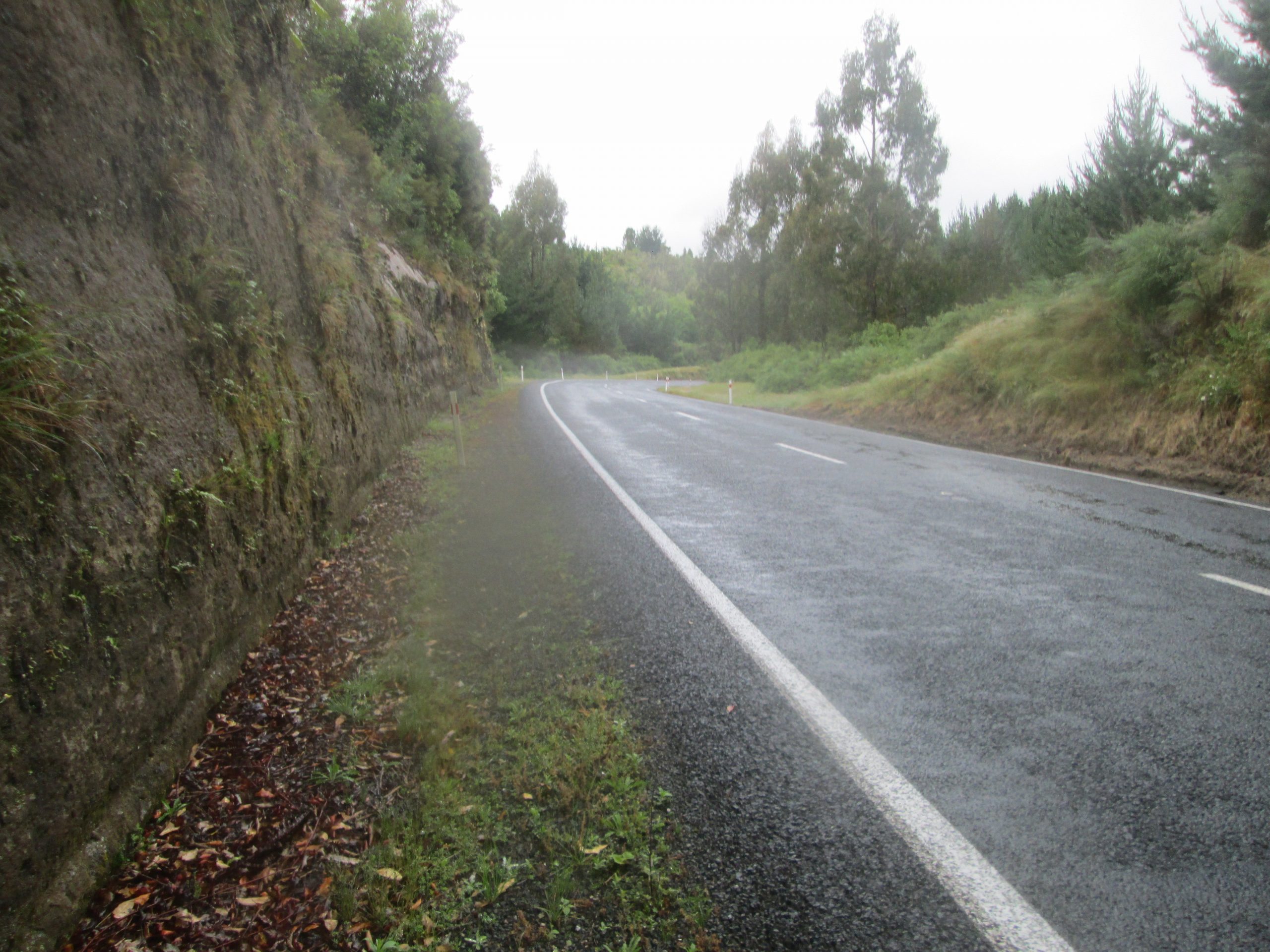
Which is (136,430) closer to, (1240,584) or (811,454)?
(1240,584)

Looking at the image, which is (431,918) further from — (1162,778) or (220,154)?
(220,154)

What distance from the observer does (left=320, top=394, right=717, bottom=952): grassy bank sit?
2400 millimetres

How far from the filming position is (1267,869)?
2.41 meters

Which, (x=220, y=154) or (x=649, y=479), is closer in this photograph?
(x=220, y=154)

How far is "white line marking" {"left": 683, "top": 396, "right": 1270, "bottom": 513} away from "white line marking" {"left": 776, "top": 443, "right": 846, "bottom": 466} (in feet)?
9.33

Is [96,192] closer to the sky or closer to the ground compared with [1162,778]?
closer to the sky

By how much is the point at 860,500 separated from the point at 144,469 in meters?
7.10

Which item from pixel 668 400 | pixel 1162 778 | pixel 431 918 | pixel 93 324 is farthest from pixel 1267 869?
pixel 668 400

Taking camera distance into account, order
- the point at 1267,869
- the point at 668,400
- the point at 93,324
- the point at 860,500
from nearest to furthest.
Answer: the point at 1267,869 < the point at 93,324 < the point at 860,500 < the point at 668,400

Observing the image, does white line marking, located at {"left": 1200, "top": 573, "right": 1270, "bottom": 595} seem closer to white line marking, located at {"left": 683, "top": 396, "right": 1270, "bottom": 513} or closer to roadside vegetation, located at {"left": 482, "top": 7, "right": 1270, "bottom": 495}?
white line marking, located at {"left": 683, "top": 396, "right": 1270, "bottom": 513}

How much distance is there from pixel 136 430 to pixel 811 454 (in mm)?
10527

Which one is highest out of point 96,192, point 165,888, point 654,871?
point 96,192

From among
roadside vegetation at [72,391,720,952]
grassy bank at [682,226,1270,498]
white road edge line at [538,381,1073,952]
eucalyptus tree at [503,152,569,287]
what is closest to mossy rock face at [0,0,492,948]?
roadside vegetation at [72,391,720,952]

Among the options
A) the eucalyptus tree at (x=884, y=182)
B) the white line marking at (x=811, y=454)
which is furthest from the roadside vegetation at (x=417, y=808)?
the eucalyptus tree at (x=884, y=182)
